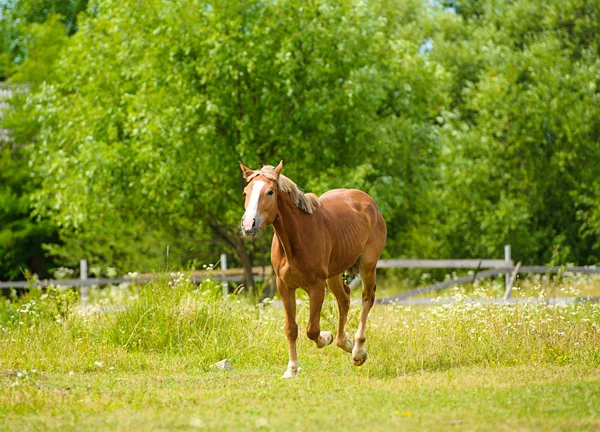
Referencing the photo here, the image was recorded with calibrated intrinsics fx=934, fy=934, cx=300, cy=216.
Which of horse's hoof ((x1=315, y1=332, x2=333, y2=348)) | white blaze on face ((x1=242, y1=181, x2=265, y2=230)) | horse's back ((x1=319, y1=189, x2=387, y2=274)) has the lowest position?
horse's hoof ((x1=315, y1=332, x2=333, y2=348))

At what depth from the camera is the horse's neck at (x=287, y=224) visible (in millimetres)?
9367

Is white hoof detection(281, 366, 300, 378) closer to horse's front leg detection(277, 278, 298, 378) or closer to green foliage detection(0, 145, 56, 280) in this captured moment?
horse's front leg detection(277, 278, 298, 378)

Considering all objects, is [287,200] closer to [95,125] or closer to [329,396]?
[329,396]

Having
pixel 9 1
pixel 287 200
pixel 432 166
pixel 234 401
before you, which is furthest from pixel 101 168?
pixel 9 1

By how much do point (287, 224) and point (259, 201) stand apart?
1.95ft

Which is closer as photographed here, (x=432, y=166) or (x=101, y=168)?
(x=101, y=168)

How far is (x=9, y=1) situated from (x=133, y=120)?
20.2m

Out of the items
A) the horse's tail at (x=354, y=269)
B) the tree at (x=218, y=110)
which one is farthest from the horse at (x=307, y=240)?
the tree at (x=218, y=110)

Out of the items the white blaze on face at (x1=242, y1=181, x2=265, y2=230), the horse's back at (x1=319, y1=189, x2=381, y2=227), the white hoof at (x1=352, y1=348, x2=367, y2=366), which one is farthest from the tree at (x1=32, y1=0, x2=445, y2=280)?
the white blaze on face at (x1=242, y1=181, x2=265, y2=230)

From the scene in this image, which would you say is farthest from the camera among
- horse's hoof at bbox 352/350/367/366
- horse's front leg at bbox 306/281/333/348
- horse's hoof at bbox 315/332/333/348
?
horse's hoof at bbox 352/350/367/366

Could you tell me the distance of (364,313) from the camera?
34.7ft

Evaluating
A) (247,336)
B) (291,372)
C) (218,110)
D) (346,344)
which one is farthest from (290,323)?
(218,110)

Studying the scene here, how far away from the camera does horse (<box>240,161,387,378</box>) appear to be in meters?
9.06

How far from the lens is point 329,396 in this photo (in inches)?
320
